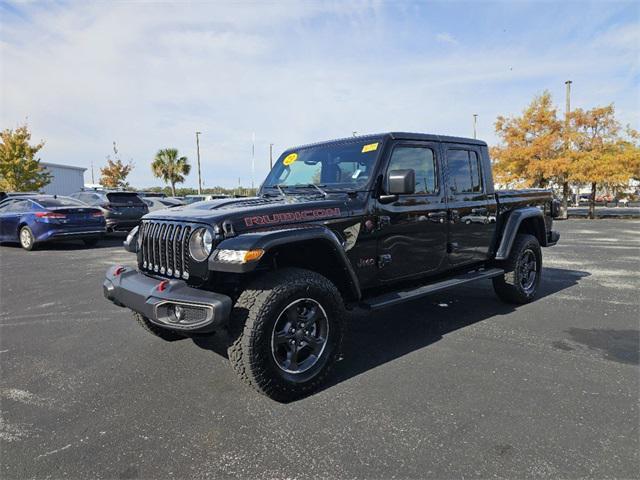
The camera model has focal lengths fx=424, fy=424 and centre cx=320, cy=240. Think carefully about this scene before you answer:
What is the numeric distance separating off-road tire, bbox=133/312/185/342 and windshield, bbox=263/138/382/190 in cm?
176

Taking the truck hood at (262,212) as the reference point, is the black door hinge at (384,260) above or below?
below

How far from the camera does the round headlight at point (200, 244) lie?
116 inches

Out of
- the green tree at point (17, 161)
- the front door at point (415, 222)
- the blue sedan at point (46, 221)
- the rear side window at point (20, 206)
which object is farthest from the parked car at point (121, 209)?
the green tree at point (17, 161)

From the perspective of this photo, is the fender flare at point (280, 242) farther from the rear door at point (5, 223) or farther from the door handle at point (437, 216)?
the rear door at point (5, 223)

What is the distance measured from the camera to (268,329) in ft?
9.23

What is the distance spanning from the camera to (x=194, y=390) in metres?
3.09

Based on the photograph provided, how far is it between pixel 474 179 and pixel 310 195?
2.11 m

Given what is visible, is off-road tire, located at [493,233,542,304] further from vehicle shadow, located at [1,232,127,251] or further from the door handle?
vehicle shadow, located at [1,232,127,251]

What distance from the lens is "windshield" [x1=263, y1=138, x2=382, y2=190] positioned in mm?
3809

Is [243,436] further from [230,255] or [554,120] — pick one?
[554,120]

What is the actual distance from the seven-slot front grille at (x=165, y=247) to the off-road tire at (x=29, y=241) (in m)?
8.44

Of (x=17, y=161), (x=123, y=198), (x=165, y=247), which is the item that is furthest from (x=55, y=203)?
(x=17, y=161)

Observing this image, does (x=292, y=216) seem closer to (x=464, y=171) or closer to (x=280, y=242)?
(x=280, y=242)

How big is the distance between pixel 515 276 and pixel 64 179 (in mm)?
46104
